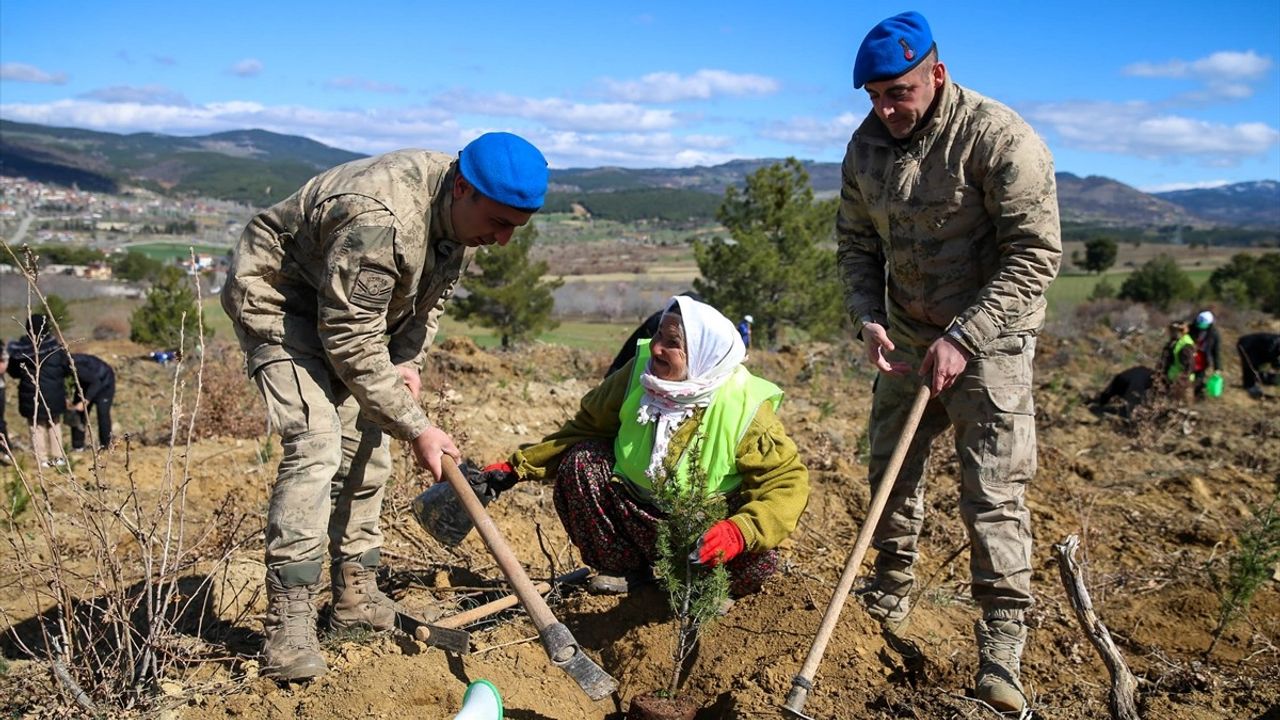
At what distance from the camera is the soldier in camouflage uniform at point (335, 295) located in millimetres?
2885

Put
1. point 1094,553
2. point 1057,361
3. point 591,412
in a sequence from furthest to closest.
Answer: point 1057,361, point 1094,553, point 591,412

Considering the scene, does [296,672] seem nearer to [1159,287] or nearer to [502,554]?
[502,554]

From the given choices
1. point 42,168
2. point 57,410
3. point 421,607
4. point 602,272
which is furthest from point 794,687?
point 42,168

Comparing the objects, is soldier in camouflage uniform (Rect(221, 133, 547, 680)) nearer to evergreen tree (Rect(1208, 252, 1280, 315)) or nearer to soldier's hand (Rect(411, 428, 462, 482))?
soldier's hand (Rect(411, 428, 462, 482))

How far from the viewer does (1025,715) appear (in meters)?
2.89

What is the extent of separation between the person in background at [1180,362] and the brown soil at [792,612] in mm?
2970

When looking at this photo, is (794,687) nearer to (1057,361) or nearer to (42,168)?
(1057,361)

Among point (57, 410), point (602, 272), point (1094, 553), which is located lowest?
point (602, 272)

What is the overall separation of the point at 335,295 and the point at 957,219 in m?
2.03

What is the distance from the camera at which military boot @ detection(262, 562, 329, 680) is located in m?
3.01

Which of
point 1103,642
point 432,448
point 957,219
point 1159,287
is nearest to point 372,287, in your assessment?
point 432,448

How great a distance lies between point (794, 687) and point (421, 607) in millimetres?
1772

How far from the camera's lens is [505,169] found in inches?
112

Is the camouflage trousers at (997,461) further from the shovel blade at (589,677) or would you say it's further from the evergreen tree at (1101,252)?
the evergreen tree at (1101,252)
